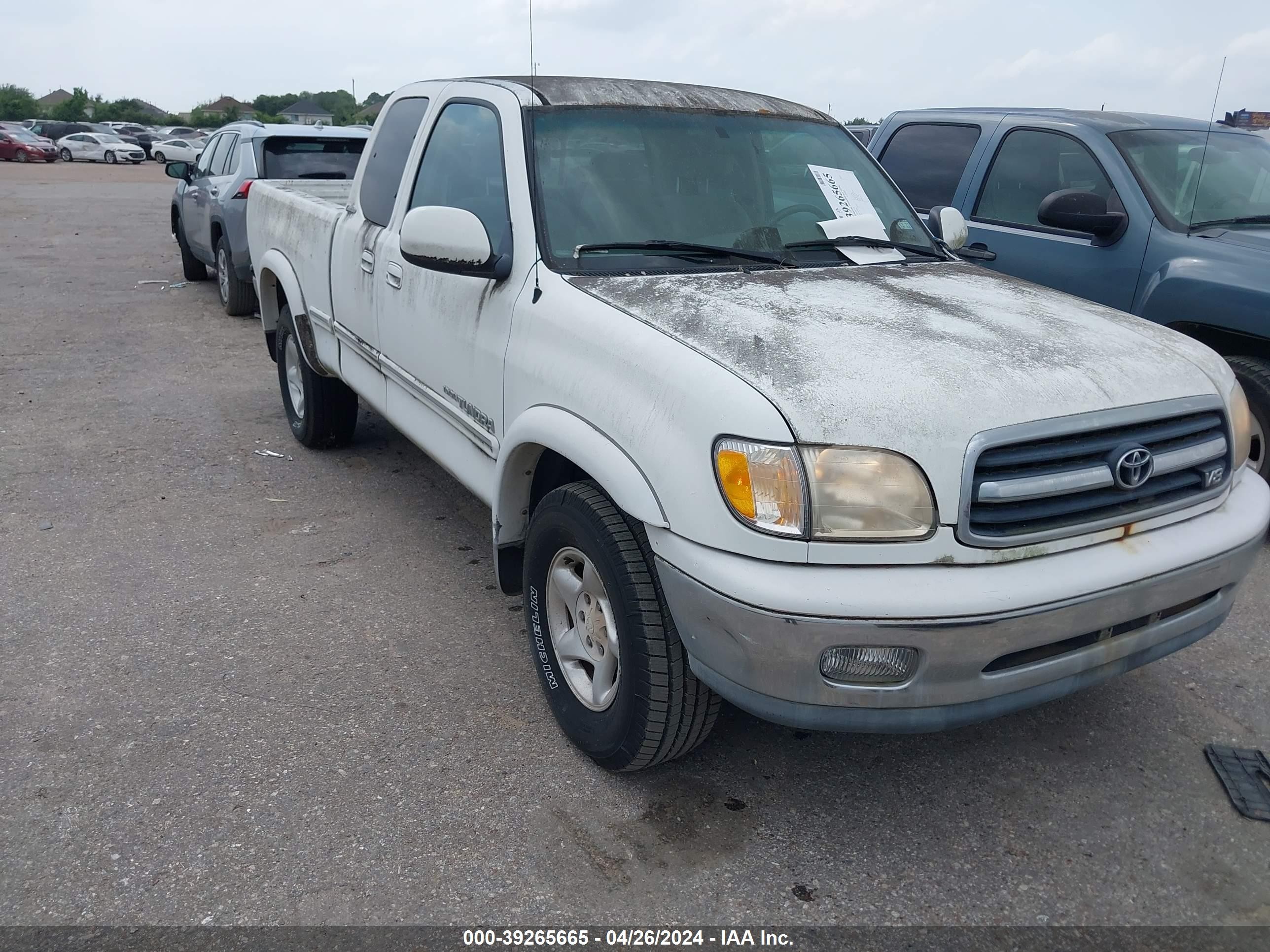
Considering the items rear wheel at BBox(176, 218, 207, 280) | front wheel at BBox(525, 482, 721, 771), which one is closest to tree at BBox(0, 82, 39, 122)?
rear wheel at BBox(176, 218, 207, 280)

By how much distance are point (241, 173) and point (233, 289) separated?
3.61ft

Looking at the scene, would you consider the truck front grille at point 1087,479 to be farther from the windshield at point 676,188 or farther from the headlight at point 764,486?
the windshield at point 676,188

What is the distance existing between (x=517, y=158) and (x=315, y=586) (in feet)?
6.34

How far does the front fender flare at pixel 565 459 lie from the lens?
2.43 m

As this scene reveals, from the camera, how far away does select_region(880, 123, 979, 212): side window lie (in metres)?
6.02

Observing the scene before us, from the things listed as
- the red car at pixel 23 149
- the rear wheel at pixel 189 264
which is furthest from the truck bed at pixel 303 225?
the red car at pixel 23 149

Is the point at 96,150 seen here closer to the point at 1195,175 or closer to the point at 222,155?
the point at 222,155

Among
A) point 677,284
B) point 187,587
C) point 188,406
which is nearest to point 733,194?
point 677,284

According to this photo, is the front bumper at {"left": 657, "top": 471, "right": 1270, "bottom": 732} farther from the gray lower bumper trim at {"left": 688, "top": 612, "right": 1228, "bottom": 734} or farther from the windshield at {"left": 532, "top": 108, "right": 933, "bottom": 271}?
the windshield at {"left": 532, "top": 108, "right": 933, "bottom": 271}

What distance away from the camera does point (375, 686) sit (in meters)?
3.38

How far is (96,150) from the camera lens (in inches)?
1719

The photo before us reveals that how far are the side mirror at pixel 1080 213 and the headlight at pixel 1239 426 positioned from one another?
7.39ft

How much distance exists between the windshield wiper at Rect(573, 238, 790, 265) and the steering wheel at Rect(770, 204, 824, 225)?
0.25 m

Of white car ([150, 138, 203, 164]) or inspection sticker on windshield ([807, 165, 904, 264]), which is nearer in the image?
inspection sticker on windshield ([807, 165, 904, 264])
